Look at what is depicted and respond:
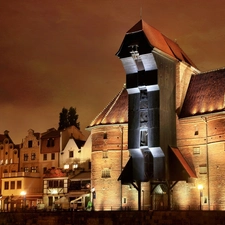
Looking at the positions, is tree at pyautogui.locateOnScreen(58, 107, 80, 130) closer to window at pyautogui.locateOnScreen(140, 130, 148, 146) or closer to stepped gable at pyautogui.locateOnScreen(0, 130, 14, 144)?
stepped gable at pyautogui.locateOnScreen(0, 130, 14, 144)

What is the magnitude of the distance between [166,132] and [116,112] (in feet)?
32.1

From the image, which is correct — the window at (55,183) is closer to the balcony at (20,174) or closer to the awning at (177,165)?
the balcony at (20,174)

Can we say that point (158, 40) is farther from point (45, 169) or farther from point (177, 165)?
point (45, 169)

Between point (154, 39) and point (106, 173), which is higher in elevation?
point (154, 39)

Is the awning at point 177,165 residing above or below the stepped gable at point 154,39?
below

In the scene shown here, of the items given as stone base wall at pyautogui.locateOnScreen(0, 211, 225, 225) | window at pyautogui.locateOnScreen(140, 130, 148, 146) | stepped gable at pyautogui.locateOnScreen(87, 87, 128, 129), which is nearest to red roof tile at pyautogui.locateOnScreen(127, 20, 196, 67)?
stepped gable at pyautogui.locateOnScreen(87, 87, 128, 129)

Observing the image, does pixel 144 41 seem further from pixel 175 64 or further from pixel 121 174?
pixel 121 174

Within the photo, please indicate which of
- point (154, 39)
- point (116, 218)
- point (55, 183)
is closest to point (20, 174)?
point (55, 183)

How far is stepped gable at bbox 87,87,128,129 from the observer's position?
6312cm

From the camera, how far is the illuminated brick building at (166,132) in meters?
54.9

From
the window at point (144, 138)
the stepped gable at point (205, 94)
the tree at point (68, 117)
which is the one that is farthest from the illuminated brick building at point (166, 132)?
the tree at point (68, 117)

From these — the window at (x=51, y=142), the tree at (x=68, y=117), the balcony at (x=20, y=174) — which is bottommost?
the balcony at (x=20, y=174)

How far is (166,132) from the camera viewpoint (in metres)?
56.1

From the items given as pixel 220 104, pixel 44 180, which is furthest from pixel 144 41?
pixel 44 180
